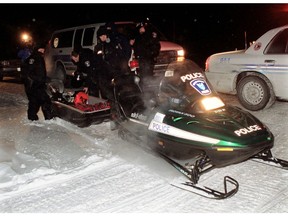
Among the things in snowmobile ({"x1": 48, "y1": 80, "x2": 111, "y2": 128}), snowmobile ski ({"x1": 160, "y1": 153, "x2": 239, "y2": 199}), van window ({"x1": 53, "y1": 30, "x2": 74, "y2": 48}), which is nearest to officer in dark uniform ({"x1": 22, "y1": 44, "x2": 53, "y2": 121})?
snowmobile ({"x1": 48, "y1": 80, "x2": 111, "y2": 128})

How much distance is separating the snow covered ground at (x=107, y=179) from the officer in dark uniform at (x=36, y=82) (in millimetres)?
1027

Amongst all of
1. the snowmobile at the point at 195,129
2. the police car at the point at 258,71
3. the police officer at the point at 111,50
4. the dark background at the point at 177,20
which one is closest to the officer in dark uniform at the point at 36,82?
the police officer at the point at 111,50

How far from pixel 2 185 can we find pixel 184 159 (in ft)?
7.90

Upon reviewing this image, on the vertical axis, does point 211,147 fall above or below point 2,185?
above

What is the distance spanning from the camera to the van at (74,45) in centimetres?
983

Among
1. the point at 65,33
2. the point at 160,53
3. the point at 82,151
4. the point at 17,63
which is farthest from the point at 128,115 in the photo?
the point at 17,63

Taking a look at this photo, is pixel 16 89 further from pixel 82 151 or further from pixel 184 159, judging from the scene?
pixel 184 159

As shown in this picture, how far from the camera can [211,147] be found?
13.1 ft

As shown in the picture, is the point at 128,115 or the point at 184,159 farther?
the point at 128,115

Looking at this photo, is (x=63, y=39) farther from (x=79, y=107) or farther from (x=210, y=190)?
(x=210, y=190)

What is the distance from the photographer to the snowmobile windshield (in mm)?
4508

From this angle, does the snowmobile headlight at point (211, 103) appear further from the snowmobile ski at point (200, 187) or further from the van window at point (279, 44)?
the van window at point (279, 44)

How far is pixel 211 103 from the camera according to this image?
454 cm

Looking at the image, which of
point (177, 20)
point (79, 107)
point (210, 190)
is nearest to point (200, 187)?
point (210, 190)
